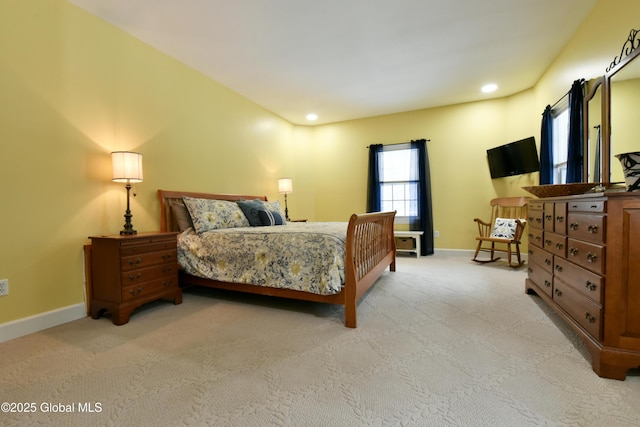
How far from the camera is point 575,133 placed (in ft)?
9.23

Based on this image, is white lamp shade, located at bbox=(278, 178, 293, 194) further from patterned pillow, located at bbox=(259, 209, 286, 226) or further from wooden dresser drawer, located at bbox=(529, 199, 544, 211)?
wooden dresser drawer, located at bbox=(529, 199, 544, 211)

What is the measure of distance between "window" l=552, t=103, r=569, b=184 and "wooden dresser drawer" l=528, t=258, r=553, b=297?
4.72ft

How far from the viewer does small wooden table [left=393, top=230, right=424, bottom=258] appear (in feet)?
15.9

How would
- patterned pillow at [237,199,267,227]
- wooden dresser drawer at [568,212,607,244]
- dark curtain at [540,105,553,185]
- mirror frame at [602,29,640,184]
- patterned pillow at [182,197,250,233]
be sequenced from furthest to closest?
dark curtain at [540,105,553,185]
patterned pillow at [237,199,267,227]
patterned pillow at [182,197,250,233]
mirror frame at [602,29,640,184]
wooden dresser drawer at [568,212,607,244]

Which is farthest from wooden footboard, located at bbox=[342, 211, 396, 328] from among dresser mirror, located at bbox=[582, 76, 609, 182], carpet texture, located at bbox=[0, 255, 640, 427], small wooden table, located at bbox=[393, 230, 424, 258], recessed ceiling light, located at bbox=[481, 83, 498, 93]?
recessed ceiling light, located at bbox=[481, 83, 498, 93]

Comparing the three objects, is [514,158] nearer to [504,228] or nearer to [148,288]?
[504,228]

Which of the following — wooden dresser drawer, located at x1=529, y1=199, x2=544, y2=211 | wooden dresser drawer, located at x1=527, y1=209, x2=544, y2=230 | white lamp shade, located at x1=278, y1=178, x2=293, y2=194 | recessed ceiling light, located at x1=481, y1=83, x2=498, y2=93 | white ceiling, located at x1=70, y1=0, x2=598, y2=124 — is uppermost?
recessed ceiling light, located at x1=481, y1=83, x2=498, y2=93

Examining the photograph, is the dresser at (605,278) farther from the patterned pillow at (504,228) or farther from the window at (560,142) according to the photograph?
the patterned pillow at (504,228)

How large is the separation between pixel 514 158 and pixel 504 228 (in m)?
1.09

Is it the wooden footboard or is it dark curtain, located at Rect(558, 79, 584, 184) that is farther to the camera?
dark curtain, located at Rect(558, 79, 584, 184)

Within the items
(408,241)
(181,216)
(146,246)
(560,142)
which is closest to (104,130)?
(181,216)

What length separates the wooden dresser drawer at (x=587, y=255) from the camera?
4.89ft

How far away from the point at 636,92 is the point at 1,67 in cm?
441

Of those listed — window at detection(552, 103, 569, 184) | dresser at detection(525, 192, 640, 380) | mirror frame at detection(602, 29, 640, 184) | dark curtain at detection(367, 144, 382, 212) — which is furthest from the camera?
dark curtain at detection(367, 144, 382, 212)
